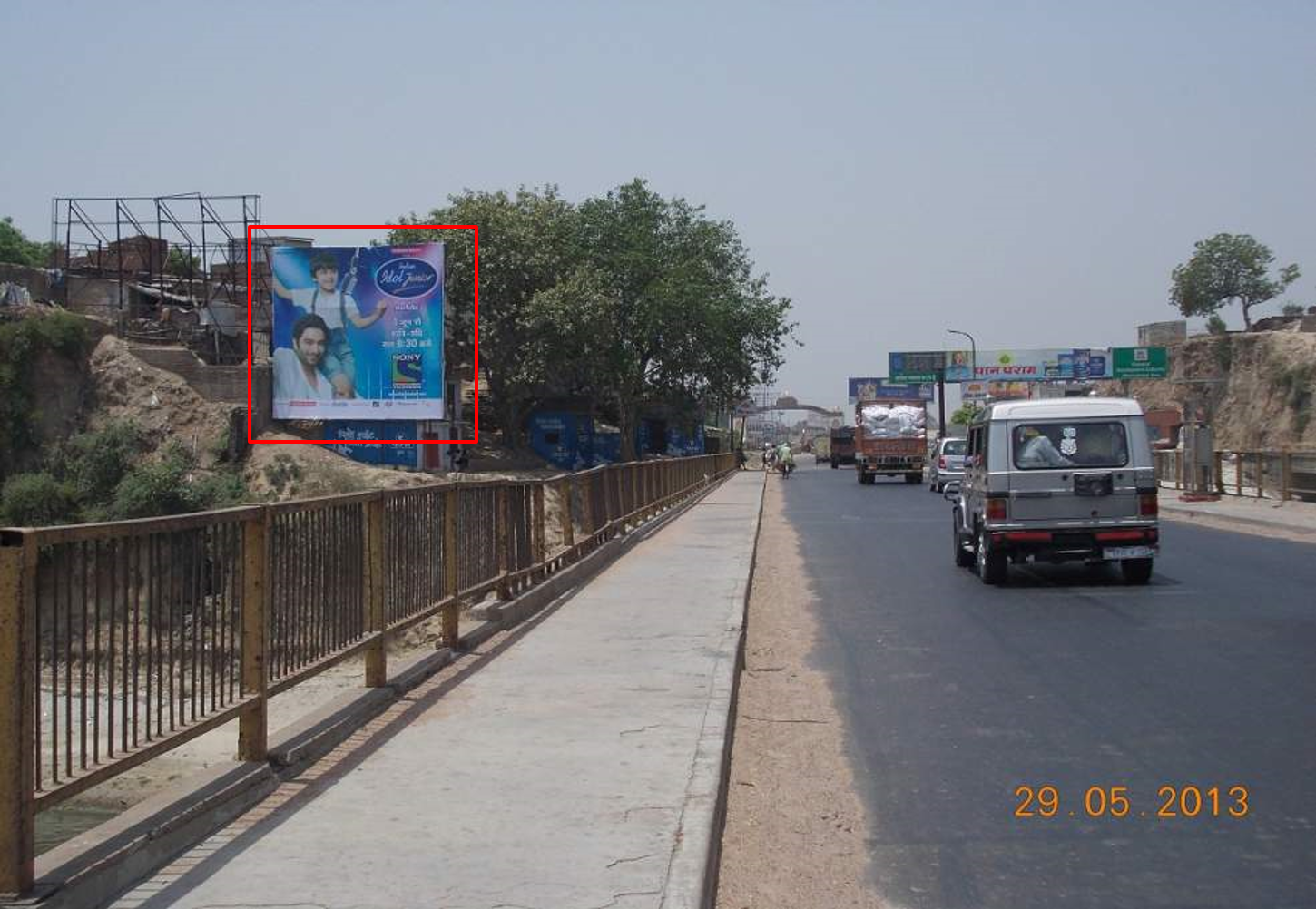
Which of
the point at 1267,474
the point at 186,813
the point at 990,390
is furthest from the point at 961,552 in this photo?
the point at 990,390

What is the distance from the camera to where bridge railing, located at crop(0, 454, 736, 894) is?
399 centimetres

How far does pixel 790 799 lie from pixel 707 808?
1.06 m

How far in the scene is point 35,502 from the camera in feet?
131

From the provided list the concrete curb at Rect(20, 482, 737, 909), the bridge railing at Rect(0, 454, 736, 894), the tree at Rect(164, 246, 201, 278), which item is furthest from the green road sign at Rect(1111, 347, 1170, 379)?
the concrete curb at Rect(20, 482, 737, 909)

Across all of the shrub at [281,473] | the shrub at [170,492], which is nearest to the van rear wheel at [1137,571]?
the shrub at [170,492]

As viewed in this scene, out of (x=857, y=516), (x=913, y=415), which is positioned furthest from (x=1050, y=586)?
(x=913, y=415)

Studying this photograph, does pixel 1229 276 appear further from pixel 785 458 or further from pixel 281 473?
pixel 281 473

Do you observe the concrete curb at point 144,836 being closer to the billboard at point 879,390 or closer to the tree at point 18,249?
the tree at point 18,249

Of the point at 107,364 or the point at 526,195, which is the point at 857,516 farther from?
the point at 107,364

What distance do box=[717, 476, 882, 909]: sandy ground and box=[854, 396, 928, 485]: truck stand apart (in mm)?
37261

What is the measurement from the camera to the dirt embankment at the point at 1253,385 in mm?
67125

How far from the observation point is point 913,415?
4800cm

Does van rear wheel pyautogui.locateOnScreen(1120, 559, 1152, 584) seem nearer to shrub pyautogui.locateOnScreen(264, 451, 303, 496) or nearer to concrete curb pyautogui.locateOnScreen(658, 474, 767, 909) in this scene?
concrete curb pyautogui.locateOnScreen(658, 474, 767, 909)

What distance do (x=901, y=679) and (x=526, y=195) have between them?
43721mm
